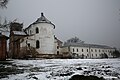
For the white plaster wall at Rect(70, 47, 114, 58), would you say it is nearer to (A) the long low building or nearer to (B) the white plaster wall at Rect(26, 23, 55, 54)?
(A) the long low building

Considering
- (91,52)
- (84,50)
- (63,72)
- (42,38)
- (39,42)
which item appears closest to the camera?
(63,72)

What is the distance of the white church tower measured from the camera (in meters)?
46.1

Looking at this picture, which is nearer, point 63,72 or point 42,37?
point 63,72

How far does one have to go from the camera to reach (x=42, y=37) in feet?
154

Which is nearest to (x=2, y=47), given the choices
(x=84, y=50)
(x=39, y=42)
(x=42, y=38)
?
(x=39, y=42)

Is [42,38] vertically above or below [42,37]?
below

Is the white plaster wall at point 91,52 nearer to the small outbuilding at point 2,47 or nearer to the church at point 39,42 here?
the church at point 39,42

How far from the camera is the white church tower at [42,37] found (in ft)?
151

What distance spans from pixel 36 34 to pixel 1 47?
2007cm

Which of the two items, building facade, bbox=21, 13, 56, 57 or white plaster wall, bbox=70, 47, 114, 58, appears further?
white plaster wall, bbox=70, 47, 114, 58

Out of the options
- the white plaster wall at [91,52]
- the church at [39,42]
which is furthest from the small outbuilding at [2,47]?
the white plaster wall at [91,52]

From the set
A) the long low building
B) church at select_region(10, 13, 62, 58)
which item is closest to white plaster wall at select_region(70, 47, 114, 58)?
the long low building

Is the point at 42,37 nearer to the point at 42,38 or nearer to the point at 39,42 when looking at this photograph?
the point at 42,38

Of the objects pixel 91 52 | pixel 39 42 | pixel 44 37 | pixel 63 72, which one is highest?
pixel 44 37
